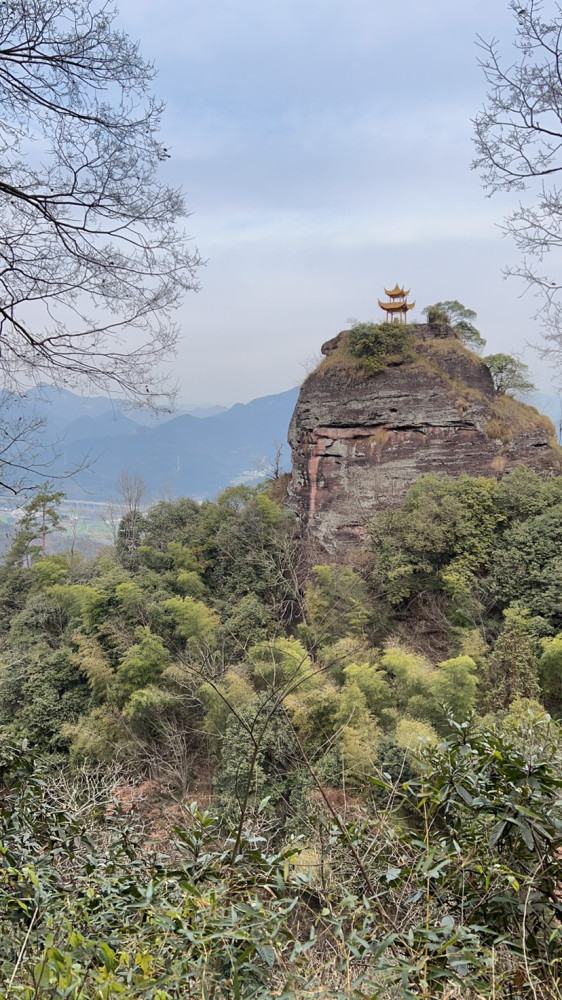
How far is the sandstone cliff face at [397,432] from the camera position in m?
13.4

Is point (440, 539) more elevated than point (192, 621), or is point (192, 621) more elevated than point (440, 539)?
point (440, 539)

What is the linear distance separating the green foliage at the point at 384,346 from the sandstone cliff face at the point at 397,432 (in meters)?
0.19

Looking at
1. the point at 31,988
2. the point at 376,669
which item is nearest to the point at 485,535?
the point at 376,669

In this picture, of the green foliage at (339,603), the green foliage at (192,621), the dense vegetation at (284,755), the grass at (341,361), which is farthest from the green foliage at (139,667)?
the grass at (341,361)

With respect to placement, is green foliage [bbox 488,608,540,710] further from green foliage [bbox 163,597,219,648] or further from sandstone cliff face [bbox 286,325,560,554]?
green foliage [bbox 163,597,219,648]

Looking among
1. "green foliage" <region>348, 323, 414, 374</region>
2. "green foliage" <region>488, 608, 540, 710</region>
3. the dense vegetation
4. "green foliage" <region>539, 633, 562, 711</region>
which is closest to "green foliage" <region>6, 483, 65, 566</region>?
the dense vegetation

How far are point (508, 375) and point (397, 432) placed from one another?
11.6 ft

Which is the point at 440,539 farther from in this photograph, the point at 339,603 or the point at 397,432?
the point at 397,432

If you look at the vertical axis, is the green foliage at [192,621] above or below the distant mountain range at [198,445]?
below

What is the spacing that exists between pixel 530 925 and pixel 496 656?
7467 millimetres

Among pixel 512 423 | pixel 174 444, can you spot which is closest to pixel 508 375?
pixel 512 423

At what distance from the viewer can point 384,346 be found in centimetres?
1438

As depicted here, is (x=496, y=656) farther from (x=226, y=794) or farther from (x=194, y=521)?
(x=194, y=521)

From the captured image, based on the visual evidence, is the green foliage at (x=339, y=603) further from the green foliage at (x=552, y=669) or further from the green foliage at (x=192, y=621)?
the green foliage at (x=552, y=669)
